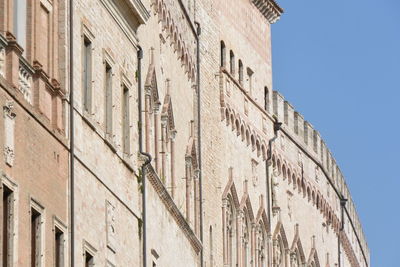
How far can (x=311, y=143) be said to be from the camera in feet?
209

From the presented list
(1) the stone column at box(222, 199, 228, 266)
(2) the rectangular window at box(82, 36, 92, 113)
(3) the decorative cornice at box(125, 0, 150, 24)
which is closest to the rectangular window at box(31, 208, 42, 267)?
Answer: (2) the rectangular window at box(82, 36, 92, 113)

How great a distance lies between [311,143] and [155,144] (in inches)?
964

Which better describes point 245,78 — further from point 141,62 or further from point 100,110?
point 100,110

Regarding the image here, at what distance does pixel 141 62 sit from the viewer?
37.0 metres

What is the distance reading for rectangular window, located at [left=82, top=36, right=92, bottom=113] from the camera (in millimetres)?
31938

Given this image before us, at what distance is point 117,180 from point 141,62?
13.2 feet

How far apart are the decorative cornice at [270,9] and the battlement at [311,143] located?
2.12 meters

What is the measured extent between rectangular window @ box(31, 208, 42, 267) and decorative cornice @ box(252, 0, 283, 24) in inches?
1128

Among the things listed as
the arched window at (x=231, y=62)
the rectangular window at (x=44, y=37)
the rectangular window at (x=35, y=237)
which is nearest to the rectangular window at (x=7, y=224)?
the rectangular window at (x=35, y=237)

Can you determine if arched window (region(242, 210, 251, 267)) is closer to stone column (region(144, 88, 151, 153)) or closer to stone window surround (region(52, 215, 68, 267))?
stone column (region(144, 88, 151, 153))

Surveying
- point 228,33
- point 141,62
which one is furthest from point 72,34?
point 228,33

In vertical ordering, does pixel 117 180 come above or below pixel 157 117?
below

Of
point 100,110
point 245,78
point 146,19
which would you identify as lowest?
point 100,110

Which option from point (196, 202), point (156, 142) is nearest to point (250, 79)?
point (196, 202)
